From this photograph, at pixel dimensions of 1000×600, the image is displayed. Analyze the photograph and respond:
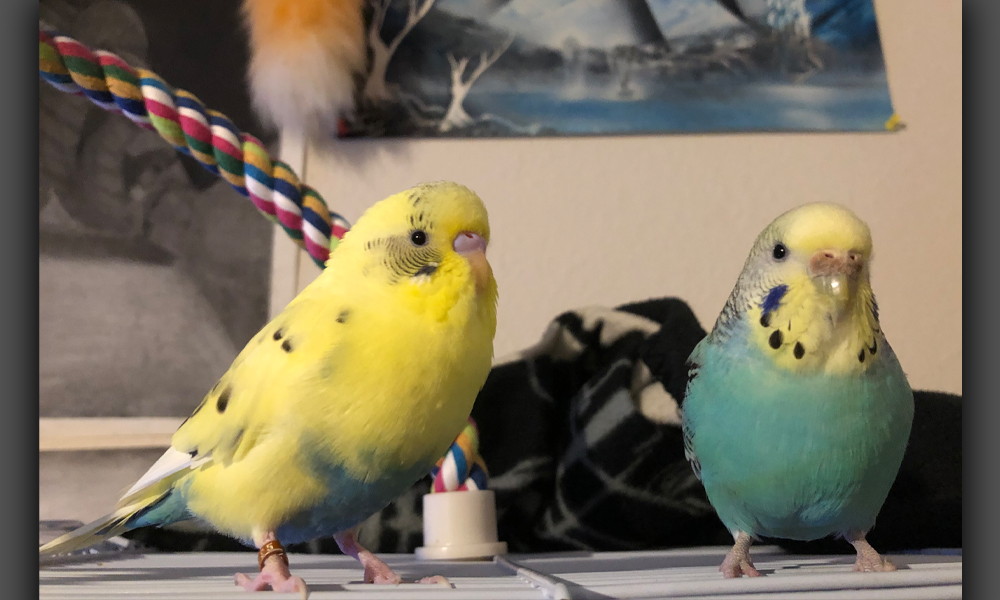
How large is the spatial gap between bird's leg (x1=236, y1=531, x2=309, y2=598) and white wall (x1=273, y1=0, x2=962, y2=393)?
0.85 m

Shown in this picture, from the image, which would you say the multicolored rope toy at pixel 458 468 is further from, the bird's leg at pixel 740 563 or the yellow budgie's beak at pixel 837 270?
the yellow budgie's beak at pixel 837 270

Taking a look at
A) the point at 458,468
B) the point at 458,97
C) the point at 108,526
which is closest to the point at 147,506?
the point at 108,526

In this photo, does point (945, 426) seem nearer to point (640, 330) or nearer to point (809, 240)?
point (640, 330)

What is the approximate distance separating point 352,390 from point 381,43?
108cm

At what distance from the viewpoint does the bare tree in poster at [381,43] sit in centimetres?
140

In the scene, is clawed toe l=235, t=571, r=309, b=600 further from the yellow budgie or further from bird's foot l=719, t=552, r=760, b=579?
bird's foot l=719, t=552, r=760, b=579

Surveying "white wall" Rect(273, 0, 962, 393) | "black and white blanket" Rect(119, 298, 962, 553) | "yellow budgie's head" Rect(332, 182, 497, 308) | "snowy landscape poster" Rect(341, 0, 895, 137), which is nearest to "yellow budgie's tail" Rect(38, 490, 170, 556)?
"yellow budgie's head" Rect(332, 182, 497, 308)

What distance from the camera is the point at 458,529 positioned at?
2.79 feet

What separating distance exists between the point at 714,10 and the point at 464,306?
1.15 meters

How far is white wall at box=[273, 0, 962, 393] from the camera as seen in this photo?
1373 mm

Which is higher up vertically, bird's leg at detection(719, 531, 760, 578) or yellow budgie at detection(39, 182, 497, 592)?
yellow budgie at detection(39, 182, 497, 592)

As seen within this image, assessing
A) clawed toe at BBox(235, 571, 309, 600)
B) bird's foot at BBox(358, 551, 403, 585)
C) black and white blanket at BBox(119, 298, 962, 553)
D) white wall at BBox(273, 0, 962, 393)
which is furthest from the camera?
white wall at BBox(273, 0, 962, 393)

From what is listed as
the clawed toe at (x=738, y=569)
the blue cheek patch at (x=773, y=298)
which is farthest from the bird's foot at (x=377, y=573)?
the blue cheek patch at (x=773, y=298)
